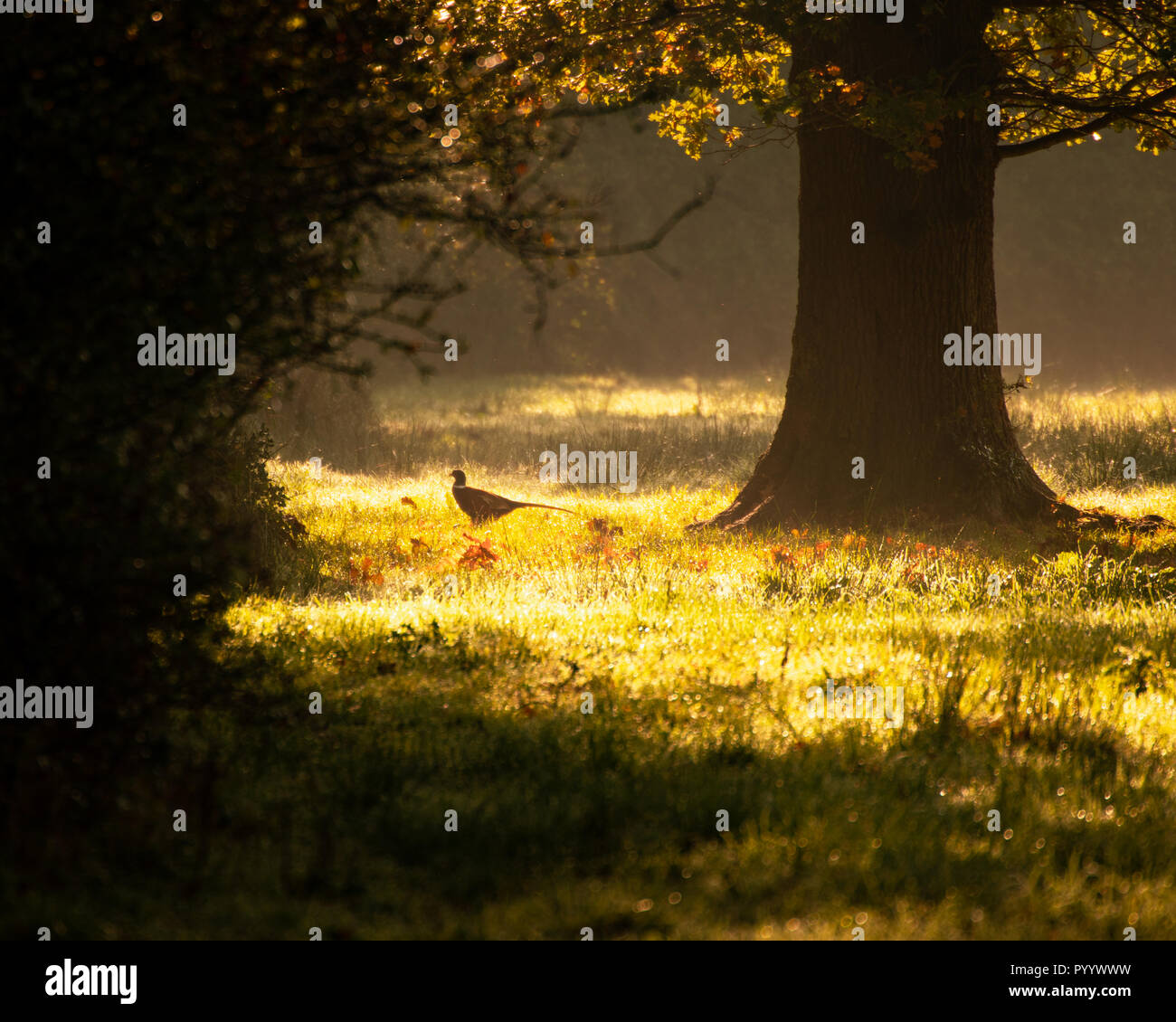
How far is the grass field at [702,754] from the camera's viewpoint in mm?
4066

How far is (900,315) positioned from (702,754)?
764cm

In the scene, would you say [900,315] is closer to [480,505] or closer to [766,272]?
[480,505]

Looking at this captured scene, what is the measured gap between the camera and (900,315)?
11.7m

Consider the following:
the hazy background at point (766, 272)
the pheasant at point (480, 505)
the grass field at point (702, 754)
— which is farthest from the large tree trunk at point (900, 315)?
the hazy background at point (766, 272)

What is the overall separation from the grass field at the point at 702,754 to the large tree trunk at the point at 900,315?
1628 millimetres

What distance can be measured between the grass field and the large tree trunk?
163 cm

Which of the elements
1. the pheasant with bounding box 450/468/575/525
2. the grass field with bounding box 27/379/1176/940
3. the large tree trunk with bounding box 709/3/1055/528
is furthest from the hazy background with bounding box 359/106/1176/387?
the grass field with bounding box 27/379/1176/940

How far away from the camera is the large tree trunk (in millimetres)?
11508

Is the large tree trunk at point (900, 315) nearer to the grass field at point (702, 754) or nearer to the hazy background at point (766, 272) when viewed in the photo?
the grass field at point (702, 754)

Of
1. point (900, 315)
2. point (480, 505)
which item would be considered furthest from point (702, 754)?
point (480, 505)

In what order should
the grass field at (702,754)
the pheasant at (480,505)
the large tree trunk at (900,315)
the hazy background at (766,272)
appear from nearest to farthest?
the grass field at (702,754) < the large tree trunk at (900,315) < the pheasant at (480,505) < the hazy background at (766,272)

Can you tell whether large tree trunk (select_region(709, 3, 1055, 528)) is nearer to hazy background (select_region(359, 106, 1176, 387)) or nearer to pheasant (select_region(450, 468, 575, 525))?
pheasant (select_region(450, 468, 575, 525))

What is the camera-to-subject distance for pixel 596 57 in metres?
11.0
